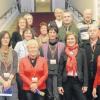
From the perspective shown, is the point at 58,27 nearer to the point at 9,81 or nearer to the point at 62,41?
the point at 62,41

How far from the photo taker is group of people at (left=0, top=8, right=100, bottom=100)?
16.3ft

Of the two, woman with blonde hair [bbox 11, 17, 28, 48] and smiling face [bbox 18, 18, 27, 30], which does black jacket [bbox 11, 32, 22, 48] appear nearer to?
woman with blonde hair [bbox 11, 17, 28, 48]

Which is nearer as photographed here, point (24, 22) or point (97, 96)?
point (97, 96)

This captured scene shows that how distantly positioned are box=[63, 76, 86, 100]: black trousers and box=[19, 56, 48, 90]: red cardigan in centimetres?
39

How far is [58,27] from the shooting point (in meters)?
5.80

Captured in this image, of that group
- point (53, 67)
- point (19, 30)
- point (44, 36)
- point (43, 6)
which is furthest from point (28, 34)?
Result: point (43, 6)

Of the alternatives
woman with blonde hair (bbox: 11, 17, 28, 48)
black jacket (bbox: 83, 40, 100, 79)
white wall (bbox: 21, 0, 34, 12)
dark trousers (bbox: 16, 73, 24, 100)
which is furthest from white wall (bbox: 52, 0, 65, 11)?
dark trousers (bbox: 16, 73, 24, 100)

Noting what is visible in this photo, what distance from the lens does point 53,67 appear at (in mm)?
5234

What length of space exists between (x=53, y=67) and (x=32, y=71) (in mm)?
453

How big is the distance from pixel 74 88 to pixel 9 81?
3.35ft

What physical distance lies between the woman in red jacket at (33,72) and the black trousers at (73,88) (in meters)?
0.38

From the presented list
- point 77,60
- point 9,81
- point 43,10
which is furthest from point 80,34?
point 43,10

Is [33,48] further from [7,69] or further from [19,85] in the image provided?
[19,85]

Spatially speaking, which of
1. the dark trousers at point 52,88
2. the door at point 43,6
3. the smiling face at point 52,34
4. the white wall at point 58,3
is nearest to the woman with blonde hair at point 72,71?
the dark trousers at point 52,88
